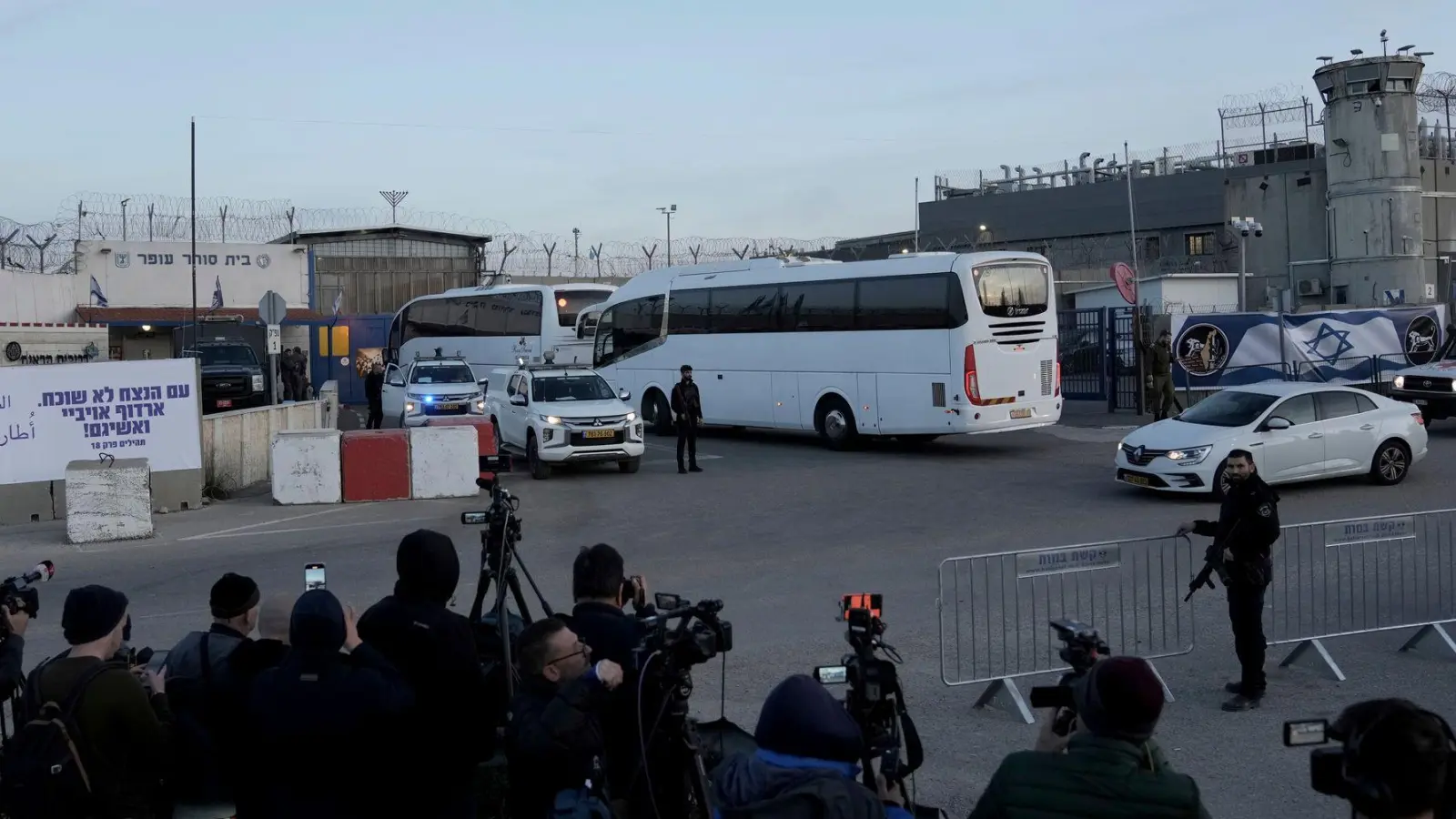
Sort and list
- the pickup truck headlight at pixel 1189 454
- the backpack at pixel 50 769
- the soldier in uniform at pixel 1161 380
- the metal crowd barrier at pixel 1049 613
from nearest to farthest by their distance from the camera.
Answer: the backpack at pixel 50 769 < the metal crowd barrier at pixel 1049 613 < the pickup truck headlight at pixel 1189 454 < the soldier in uniform at pixel 1161 380

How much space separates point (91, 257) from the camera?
40000 mm

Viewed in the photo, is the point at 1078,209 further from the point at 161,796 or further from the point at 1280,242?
the point at 161,796

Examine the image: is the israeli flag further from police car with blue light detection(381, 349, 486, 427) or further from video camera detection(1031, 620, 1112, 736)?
video camera detection(1031, 620, 1112, 736)

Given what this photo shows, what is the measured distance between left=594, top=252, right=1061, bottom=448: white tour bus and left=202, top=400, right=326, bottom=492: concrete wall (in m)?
9.04

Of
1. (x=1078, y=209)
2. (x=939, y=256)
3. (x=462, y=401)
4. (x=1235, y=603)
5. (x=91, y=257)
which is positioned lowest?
(x=1235, y=603)

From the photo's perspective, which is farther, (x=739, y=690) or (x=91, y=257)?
(x=91, y=257)

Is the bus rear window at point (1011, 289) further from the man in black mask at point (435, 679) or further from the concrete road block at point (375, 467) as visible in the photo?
the man in black mask at point (435, 679)

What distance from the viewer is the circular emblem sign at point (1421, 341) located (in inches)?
1153

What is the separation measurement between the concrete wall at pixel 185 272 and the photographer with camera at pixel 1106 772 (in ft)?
136

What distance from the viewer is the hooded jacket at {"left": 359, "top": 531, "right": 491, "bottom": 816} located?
15.0ft

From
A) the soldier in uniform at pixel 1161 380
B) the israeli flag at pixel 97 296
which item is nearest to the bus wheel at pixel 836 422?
the soldier in uniform at pixel 1161 380

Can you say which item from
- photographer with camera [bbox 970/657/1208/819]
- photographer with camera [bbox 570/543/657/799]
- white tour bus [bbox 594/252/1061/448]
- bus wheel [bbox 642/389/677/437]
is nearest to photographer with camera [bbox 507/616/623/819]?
photographer with camera [bbox 570/543/657/799]

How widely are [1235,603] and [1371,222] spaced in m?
41.3

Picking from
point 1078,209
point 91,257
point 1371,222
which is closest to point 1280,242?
point 1371,222
